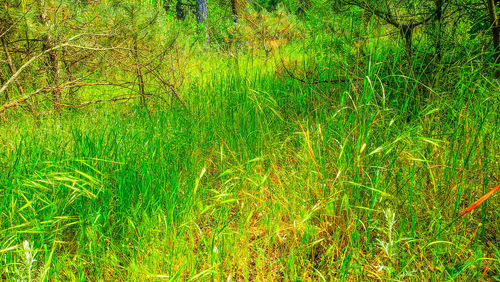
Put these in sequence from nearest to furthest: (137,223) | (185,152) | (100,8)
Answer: (137,223), (185,152), (100,8)

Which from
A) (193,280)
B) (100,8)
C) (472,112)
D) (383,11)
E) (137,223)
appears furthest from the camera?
(100,8)

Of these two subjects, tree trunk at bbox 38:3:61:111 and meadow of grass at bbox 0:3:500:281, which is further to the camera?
tree trunk at bbox 38:3:61:111

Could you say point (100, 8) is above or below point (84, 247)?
above

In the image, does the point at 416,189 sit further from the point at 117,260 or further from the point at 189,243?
the point at 117,260

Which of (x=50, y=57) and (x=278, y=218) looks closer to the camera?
(x=278, y=218)

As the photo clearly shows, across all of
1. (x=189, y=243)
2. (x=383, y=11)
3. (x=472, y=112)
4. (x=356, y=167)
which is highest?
(x=383, y=11)

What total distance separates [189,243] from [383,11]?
2166 millimetres

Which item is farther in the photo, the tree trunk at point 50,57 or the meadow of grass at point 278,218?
the tree trunk at point 50,57

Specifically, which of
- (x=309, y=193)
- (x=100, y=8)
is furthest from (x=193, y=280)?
(x=100, y=8)

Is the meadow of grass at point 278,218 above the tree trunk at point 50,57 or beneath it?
beneath

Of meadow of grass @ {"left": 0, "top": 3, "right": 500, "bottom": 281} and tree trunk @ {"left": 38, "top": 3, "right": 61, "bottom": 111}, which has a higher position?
tree trunk @ {"left": 38, "top": 3, "right": 61, "bottom": 111}

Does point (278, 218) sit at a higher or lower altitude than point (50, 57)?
lower

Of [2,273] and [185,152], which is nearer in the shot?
[2,273]

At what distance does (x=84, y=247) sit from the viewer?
1.34 metres
